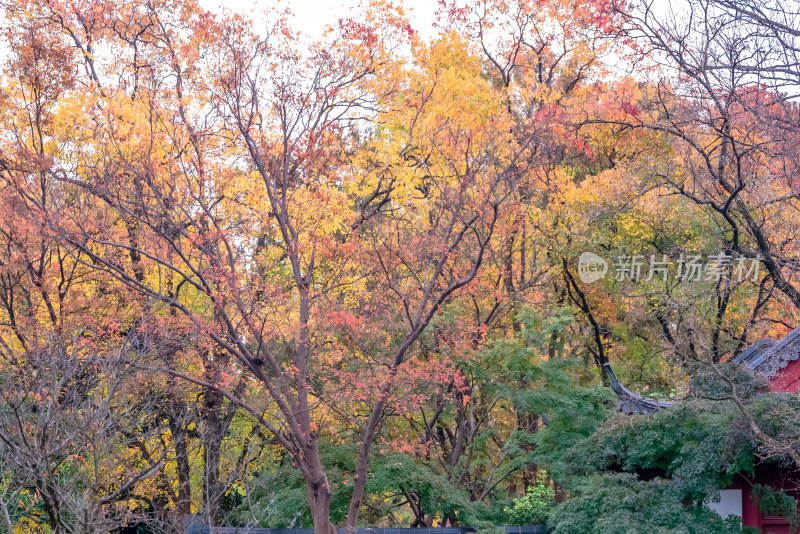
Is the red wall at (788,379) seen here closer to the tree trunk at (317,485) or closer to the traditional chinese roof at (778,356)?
the traditional chinese roof at (778,356)

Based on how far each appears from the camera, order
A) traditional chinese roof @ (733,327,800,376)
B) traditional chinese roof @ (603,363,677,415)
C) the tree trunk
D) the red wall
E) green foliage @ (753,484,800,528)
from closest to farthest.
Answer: green foliage @ (753,484,800,528)
the tree trunk
traditional chinese roof @ (733,327,800,376)
the red wall
traditional chinese roof @ (603,363,677,415)

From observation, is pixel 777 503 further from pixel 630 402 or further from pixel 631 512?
pixel 630 402

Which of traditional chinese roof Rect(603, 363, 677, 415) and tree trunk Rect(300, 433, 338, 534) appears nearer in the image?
tree trunk Rect(300, 433, 338, 534)

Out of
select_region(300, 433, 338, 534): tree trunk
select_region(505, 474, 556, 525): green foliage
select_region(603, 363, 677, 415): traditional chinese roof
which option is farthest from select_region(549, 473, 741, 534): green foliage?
select_region(300, 433, 338, 534): tree trunk

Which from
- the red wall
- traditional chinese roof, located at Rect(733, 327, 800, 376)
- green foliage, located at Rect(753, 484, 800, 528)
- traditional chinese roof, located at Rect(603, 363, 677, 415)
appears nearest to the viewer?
green foliage, located at Rect(753, 484, 800, 528)

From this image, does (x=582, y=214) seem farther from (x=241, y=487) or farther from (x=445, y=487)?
(x=241, y=487)

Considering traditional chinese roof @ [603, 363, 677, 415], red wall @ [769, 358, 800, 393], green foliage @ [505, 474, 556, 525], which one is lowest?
green foliage @ [505, 474, 556, 525]

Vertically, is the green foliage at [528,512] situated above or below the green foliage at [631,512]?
below

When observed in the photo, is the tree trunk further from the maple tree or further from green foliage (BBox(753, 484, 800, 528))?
green foliage (BBox(753, 484, 800, 528))

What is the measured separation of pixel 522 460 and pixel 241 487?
4.88 metres

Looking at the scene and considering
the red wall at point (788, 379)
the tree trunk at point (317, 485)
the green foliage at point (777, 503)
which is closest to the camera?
the green foliage at point (777, 503)

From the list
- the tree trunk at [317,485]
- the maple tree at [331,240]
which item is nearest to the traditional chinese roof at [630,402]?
the maple tree at [331,240]

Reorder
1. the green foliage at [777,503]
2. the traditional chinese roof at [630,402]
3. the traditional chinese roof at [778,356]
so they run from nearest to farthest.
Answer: the green foliage at [777,503] < the traditional chinese roof at [778,356] < the traditional chinese roof at [630,402]

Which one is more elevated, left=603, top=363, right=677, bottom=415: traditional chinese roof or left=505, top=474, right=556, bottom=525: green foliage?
left=603, top=363, right=677, bottom=415: traditional chinese roof
